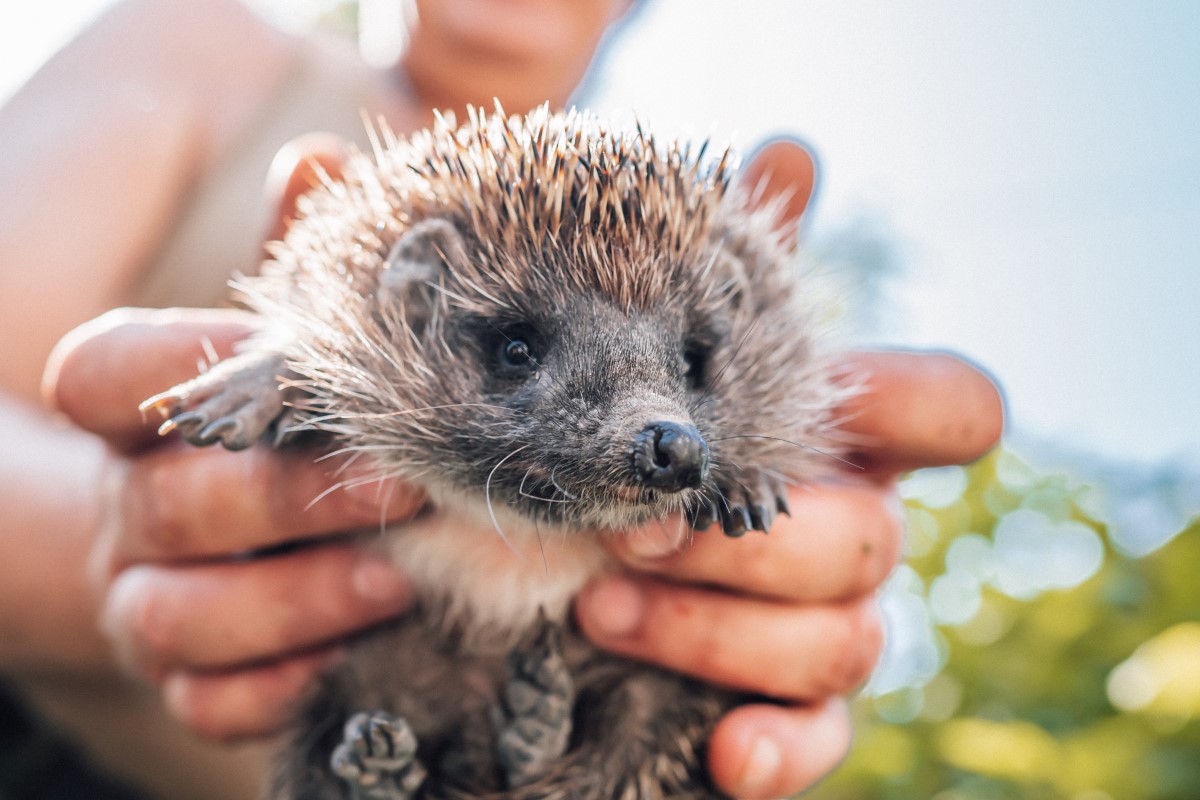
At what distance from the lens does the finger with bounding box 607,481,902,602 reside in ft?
4.64

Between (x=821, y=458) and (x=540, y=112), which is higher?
(x=540, y=112)

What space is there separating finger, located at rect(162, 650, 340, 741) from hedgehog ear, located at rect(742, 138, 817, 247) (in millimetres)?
1250

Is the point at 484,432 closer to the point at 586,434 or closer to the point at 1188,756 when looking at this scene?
the point at 586,434

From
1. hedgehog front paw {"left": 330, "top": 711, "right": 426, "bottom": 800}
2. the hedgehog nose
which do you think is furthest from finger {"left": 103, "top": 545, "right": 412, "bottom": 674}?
the hedgehog nose

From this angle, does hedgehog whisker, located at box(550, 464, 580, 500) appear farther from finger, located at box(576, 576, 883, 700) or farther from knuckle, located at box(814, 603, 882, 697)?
knuckle, located at box(814, 603, 882, 697)

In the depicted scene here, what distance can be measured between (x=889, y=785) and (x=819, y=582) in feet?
3.25

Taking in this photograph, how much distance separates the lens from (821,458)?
1642mm

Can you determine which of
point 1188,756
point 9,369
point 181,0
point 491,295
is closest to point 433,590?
point 491,295

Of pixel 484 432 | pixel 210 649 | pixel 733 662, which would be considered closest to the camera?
pixel 484 432

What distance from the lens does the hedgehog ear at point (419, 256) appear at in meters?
1.32

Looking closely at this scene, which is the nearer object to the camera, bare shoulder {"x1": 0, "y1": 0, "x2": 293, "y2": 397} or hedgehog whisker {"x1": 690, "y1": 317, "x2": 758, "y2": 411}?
hedgehog whisker {"x1": 690, "y1": 317, "x2": 758, "y2": 411}

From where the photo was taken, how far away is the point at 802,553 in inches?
58.0

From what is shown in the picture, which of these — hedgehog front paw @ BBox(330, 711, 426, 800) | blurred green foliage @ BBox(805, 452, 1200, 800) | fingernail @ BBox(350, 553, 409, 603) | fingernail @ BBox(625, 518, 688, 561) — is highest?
fingernail @ BBox(625, 518, 688, 561)

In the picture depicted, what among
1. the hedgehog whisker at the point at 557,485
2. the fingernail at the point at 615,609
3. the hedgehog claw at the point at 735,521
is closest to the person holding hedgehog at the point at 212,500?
the fingernail at the point at 615,609
